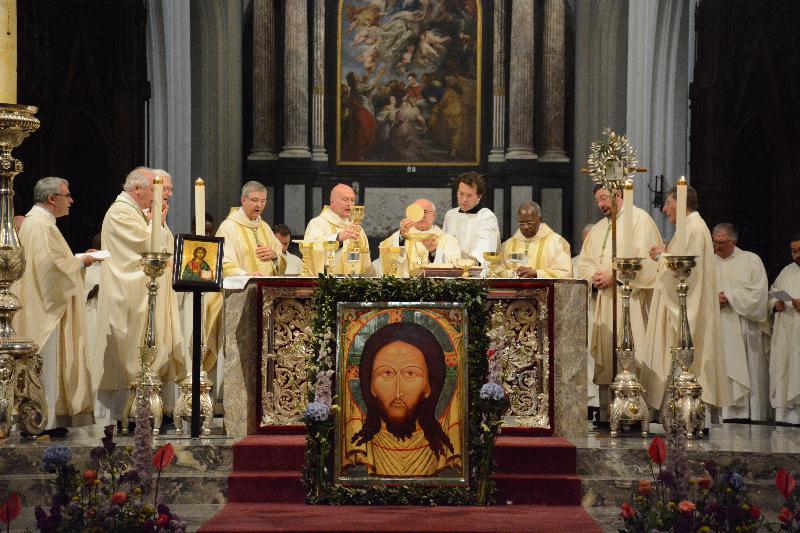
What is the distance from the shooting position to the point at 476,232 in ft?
31.4

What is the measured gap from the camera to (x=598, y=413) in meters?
9.15

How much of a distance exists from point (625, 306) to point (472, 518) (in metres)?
2.09

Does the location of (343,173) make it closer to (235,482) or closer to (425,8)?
(425,8)

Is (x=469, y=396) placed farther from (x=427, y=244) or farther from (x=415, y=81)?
(x=415, y=81)

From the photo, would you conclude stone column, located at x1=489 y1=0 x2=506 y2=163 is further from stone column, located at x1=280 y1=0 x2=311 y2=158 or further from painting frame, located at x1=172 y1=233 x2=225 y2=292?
painting frame, located at x1=172 y1=233 x2=225 y2=292

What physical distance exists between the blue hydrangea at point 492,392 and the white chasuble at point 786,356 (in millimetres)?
3866

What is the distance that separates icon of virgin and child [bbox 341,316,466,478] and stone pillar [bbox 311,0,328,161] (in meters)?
9.57

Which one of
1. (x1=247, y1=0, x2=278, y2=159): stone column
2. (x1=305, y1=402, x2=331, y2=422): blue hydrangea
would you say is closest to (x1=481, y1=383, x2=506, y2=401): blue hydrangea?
(x1=305, y1=402, x2=331, y2=422): blue hydrangea

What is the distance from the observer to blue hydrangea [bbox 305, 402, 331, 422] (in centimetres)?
670

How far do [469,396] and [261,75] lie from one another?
33.3ft

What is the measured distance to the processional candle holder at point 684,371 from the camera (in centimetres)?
765

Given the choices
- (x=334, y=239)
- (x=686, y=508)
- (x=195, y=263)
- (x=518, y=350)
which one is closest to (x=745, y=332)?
(x=518, y=350)

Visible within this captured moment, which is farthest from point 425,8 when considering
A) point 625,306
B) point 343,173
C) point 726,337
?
point 625,306

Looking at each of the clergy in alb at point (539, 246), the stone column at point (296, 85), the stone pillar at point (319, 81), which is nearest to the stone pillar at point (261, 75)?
the stone column at point (296, 85)
